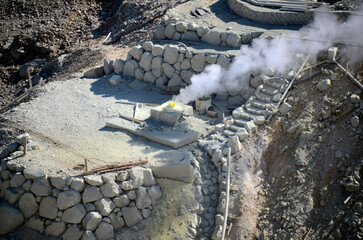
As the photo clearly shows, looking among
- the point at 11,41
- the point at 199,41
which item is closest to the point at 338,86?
the point at 199,41

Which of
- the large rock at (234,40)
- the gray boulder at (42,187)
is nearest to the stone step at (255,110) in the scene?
the large rock at (234,40)

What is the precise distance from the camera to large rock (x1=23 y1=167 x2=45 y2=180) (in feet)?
38.2

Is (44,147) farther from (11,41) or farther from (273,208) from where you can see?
(11,41)

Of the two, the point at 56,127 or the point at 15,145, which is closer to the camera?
the point at 15,145

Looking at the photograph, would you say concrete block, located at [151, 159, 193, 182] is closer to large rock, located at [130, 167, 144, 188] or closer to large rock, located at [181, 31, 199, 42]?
large rock, located at [130, 167, 144, 188]

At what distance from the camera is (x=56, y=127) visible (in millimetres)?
13562

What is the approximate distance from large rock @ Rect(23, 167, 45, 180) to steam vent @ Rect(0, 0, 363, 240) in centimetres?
3

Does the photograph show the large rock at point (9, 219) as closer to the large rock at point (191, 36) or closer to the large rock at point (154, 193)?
the large rock at point (154, 193)

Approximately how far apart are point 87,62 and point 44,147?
20.2 ft

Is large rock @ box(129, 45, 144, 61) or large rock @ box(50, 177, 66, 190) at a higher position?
large rock @ box(129, 45, 144, 61)

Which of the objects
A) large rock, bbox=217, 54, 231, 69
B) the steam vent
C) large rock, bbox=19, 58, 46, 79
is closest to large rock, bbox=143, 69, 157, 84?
the steam vent

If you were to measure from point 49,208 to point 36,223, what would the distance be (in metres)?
0.46

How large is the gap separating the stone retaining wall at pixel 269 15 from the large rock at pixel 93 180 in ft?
26.9

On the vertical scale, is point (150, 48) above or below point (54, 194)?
above
